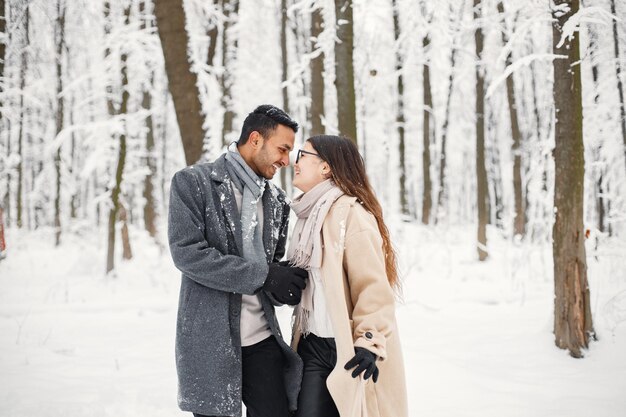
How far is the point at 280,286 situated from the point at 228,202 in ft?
1.76

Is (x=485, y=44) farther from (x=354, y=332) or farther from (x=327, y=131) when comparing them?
(x=354, y=332)

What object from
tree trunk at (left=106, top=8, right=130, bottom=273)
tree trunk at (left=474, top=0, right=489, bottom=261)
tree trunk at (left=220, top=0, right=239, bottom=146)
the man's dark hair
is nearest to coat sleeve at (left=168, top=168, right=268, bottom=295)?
the man's dark hair

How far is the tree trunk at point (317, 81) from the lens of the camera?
8.69 meters

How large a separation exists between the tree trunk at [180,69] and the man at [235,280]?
3.90m

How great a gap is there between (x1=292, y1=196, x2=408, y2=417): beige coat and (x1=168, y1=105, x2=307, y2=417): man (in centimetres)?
22

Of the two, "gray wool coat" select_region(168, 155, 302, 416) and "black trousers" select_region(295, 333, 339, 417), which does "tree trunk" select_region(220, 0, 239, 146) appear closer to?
"gray wool coat" select_region(168, 155, 302, 416)

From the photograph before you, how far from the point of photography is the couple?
7.30 ft

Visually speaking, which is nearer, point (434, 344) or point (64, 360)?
point (64, 360)

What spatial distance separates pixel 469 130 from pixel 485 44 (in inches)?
607

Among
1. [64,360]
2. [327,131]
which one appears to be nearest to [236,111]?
[327,131]

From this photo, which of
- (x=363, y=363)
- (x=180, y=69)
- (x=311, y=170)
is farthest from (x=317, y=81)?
(x=363, y=363)

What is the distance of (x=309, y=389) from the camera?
2418mm

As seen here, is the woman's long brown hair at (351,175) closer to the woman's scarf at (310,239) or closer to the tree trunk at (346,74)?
the woman's scarf at (310,239)

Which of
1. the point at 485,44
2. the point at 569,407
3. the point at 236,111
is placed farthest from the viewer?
the point at 236,111
